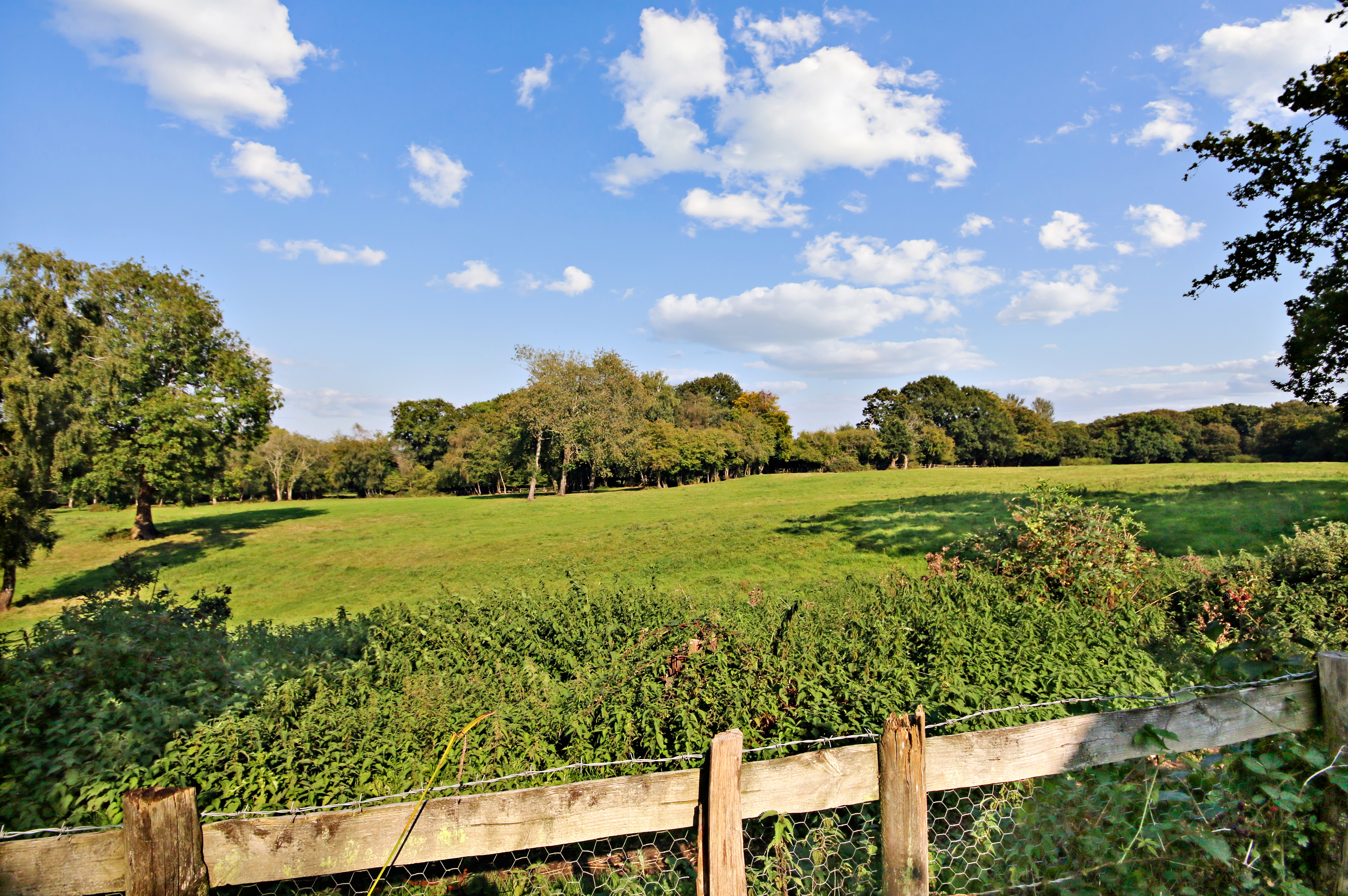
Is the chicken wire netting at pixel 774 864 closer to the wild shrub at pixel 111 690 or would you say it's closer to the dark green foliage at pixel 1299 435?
the wild shrub at pixel 111 690

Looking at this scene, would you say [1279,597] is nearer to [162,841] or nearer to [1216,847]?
[1216,847]

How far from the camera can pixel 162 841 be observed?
2459 millimetres

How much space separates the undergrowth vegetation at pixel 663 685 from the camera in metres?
3.62

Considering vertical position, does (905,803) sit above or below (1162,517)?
above

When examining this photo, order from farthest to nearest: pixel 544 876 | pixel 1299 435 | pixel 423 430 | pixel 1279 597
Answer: pixel 423 430 → pixel 1299 435 → pixel 1279 597 → pixel 544 876

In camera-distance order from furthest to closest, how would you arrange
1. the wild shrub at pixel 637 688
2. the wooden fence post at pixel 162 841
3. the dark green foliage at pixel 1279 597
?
the dark green foliage at pixel 1279 597
the wild shrub at pixel 637 688
the wooden fence post at pixel 162 841

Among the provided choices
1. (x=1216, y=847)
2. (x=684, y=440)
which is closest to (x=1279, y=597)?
(x=1216, y=847)

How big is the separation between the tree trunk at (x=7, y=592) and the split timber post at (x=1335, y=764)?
24.8 metres

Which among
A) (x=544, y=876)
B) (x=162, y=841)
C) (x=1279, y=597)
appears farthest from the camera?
(x=1279, y=597)

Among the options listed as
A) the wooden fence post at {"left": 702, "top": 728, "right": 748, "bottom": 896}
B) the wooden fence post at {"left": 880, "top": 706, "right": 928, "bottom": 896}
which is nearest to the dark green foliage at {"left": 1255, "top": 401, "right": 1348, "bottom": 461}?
the wooden fence post at {"left": 880, "top": 706, "right": 928, "bottom": 896}

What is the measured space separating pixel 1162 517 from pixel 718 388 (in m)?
93.3

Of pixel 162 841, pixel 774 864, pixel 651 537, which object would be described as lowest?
pixel 651 537

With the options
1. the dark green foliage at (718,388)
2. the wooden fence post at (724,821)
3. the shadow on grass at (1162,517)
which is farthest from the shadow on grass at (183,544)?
the dark green foliage at (718,388)

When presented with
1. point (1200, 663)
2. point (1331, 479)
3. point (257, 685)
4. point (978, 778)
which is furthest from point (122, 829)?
point (1331, 479)
